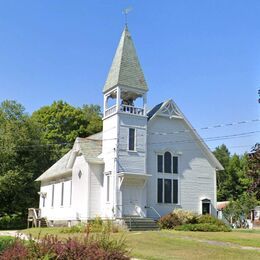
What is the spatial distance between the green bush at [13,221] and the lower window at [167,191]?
18658mm

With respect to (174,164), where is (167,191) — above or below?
below

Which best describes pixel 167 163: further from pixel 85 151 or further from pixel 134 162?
pixel 85 151

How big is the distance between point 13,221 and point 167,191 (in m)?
20.9

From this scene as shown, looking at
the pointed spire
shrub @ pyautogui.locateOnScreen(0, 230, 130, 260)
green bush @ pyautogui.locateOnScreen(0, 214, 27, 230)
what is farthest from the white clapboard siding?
shrub @ pyautogui.locateOnScreen(0, 230, 130, 260)

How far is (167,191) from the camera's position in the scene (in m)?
33.3

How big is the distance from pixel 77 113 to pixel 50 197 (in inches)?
835

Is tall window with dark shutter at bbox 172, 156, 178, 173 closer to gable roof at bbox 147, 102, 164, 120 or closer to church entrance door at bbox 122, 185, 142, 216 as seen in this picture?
gable roof at bbox 147, 102, 164, 120

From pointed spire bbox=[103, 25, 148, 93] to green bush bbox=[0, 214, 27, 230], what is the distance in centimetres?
1994

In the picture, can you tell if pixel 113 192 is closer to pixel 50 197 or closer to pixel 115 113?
pixel 115 113

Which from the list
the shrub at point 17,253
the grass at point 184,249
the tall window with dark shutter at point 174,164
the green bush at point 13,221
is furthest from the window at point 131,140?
the shrub at point 17,253

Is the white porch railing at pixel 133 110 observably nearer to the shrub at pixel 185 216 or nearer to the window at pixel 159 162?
the window at pixel 159 162

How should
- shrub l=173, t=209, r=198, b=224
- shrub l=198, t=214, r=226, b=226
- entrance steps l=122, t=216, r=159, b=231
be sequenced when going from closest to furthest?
entrance steps l=122, t=216, r=159, b=231, shrub l=173, t=209, r=198, b=224, shrub l=198, t=214, r=226, b=226

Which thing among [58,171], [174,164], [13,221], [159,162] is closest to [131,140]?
[159,162]

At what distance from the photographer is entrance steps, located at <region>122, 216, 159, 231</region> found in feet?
96.1
